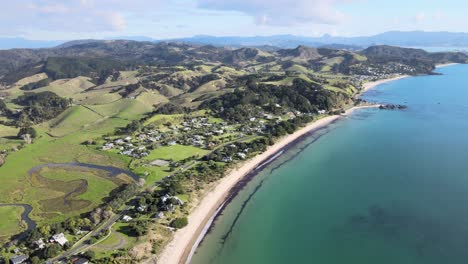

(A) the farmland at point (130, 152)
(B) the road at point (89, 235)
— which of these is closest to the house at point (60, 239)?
(A) the farmland at point (130, 152)

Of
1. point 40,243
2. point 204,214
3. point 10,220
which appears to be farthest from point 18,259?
point 204,214

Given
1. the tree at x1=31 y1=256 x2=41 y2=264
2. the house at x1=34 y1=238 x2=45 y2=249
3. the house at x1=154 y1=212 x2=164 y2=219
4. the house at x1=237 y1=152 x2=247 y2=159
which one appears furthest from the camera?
the house at x1=237 y1=152 x2=247 y2=159

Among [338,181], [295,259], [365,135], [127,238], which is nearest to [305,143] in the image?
[365,135]

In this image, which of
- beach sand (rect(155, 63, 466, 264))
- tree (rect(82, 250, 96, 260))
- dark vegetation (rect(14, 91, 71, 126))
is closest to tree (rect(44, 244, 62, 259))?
tree (rect(82, 250, 96, 260))

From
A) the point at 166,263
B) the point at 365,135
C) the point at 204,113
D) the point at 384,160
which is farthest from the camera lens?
the point at 204,113

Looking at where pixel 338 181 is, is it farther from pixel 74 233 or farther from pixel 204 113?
pixel 204 113

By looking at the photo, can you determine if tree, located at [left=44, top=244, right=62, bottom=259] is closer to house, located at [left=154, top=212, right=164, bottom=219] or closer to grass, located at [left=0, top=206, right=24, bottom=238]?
grass, located at [left=0, top=206, right=24, bottom=238]

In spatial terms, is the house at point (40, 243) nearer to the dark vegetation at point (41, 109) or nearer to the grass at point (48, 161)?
the grass at point (48, 161)
